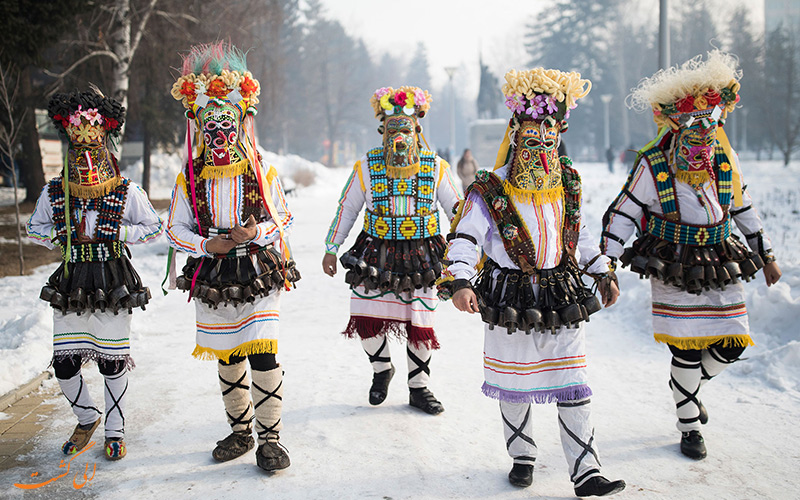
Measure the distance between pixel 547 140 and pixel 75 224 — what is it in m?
3.15

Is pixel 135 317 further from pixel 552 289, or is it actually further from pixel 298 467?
pixel 552 289

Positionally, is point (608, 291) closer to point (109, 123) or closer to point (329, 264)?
point (329, 264)

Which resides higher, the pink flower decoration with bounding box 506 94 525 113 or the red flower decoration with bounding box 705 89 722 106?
the red flower decoration with bounding box 705 89 722 106

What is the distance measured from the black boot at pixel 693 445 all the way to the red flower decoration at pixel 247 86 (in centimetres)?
368

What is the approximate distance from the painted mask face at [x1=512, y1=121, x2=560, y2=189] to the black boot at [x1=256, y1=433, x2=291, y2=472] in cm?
223

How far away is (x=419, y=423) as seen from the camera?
5.18 m

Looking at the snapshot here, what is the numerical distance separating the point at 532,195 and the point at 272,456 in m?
2.28

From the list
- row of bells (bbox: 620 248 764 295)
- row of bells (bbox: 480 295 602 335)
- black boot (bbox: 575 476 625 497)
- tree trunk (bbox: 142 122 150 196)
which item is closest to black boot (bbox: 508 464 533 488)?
black boot (bbox: 575 476 625 497)

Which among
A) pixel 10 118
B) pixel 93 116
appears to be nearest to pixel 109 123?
pixel 93 116

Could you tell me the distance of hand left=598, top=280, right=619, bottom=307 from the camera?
13.1ft

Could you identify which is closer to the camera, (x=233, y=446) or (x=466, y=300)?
(x=466, y=300)

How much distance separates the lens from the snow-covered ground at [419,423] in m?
4.13

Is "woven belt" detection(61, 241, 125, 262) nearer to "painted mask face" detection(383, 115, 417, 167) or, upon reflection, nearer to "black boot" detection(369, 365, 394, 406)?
"painted mask face" detection(383, 115, 417, 167)

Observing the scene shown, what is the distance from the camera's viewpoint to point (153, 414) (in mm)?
5387
